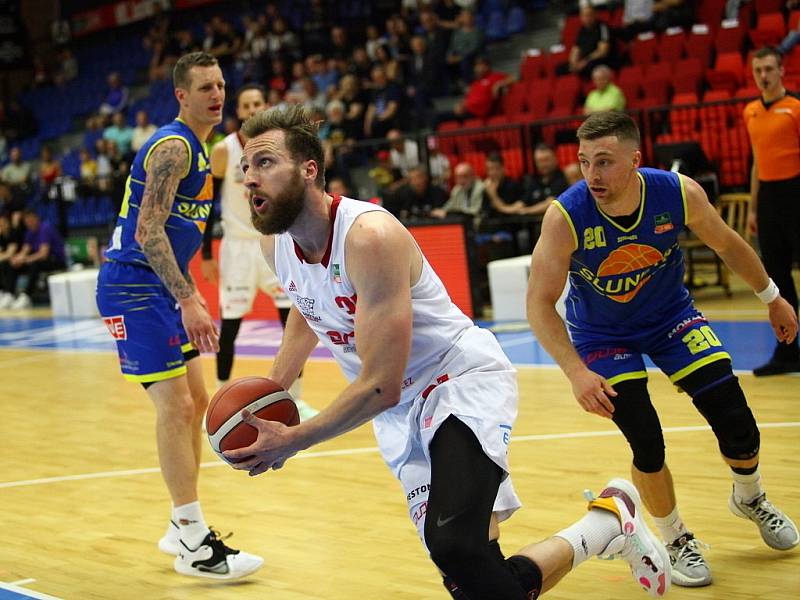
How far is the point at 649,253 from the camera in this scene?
A: 4.14 metres

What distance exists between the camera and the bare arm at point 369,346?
116 inches

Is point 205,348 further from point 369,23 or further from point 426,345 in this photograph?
point 369,23

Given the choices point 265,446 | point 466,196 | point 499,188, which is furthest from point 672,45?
point 265,446

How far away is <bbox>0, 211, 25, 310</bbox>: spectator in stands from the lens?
17578 millimetres

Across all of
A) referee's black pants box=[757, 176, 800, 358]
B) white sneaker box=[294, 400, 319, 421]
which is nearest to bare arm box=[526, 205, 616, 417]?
white sneaker box=[294, 400, 319, 421]

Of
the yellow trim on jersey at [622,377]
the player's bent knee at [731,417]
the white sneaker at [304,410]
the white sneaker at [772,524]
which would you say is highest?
the yellow trim on jersey at [622,377]

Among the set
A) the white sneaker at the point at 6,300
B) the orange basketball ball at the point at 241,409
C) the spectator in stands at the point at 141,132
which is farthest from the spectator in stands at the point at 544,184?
the spectator in stands at the point at 141,132

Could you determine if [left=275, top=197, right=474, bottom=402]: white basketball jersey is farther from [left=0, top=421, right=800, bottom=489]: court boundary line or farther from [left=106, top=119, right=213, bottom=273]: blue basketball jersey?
[left=0, top=421, right=800, bottom=489]: court boundary line

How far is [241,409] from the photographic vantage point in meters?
3.21

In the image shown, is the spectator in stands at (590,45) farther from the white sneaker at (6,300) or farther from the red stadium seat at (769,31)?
the white sneaker at (6,300)

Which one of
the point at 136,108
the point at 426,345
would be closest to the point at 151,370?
the point at 426,345

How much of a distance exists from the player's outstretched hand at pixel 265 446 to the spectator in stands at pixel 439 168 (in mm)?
9919

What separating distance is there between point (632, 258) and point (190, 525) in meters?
2.09

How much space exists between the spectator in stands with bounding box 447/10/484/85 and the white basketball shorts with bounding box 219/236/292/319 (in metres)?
8.65
